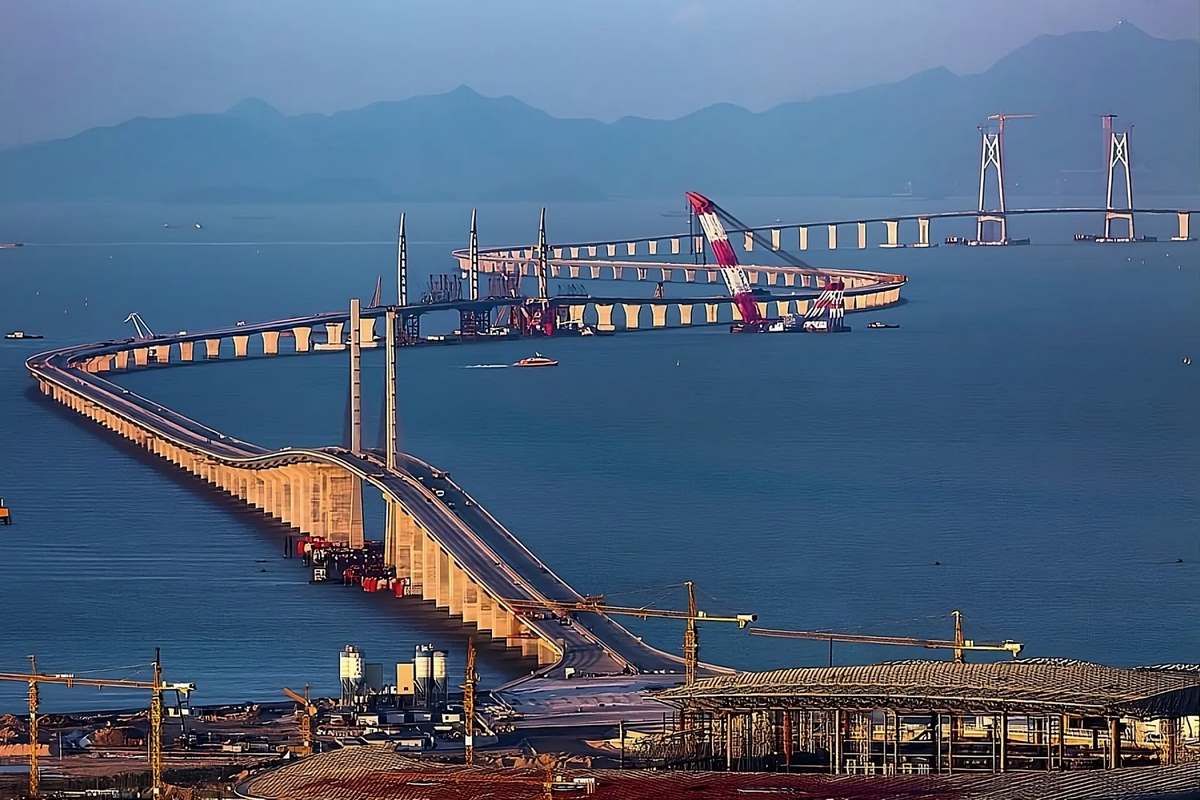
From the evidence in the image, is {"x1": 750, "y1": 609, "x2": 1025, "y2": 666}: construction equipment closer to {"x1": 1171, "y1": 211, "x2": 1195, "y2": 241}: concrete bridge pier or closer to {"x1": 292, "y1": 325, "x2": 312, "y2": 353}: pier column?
{"x1": 292, "y1": 325, "x2": 312, "y2": 353}: pier column

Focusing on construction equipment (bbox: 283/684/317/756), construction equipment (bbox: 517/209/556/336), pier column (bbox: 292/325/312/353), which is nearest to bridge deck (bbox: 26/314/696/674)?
construction equipment (bbox: 283/684/317/756)

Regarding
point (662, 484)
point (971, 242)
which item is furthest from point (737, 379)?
point (971, 242)

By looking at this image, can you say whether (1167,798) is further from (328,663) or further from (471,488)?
(471,488)

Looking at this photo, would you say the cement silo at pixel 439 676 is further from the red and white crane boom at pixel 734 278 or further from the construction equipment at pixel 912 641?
the red and white crane boom at pixel 734 278

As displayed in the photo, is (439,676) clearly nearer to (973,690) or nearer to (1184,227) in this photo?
(973,690)

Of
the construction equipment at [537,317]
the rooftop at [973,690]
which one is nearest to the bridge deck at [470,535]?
the rooftop at [973,690]

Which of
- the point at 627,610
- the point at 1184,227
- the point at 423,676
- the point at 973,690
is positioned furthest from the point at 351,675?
the point at 1184,227
